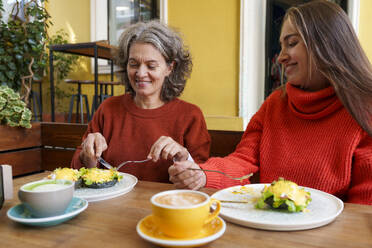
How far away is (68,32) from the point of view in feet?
16.6

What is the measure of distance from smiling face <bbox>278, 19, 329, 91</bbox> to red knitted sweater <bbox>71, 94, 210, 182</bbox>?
0.47 m

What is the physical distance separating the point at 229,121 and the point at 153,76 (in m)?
2.57

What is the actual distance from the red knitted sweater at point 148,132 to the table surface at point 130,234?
0.63 metres

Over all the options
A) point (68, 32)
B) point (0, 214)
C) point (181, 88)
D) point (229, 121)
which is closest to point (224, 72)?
point (229, 121)

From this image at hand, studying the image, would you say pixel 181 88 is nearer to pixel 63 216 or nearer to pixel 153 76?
pixel 153 76

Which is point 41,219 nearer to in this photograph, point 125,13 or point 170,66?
point 170,66

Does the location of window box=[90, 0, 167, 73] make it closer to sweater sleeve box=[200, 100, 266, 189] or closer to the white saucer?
sweater sleeve box=[200, 100, 266, 189]

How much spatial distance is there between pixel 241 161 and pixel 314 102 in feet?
1.12

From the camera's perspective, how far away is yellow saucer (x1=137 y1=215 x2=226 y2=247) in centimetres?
51

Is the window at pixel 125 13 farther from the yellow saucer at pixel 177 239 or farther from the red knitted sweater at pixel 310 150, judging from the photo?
the yellow saucer at pixel 177 239

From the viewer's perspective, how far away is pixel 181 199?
0.56 meters

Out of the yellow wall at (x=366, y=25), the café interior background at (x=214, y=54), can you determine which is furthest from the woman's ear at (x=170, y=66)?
the yellow wall at (x=366, y=25)

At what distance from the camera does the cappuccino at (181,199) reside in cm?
54

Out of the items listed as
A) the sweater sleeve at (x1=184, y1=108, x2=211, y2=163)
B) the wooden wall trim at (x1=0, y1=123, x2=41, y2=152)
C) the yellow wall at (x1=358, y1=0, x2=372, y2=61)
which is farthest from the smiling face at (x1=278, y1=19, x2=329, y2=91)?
the yellow wall at (x1=358, y1=0, x2=372, y2=61)
